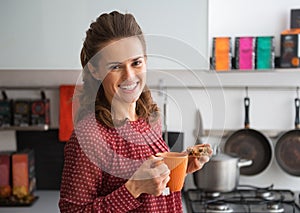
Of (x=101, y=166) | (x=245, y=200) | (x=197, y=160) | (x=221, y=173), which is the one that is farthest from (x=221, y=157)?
(x=101, y=166)

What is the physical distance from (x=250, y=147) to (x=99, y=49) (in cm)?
132

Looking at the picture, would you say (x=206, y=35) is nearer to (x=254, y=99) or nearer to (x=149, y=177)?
(x=254, y=99)

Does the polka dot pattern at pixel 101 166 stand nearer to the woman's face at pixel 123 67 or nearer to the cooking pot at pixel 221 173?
the woman's face at pixel 123 67

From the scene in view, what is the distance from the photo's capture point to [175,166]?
33.1 inches

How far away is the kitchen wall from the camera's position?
1.14 meters

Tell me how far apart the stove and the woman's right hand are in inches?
36.5

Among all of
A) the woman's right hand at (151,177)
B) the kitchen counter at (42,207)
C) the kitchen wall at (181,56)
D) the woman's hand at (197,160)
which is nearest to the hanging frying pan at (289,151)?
the kitchen wall at (181,56)

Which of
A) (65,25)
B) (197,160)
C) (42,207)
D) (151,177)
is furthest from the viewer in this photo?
(42,207)

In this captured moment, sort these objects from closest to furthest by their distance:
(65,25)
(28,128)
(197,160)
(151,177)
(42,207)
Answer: (151,177)
(197,160)
(65,25)
(42,207)
(28,128)

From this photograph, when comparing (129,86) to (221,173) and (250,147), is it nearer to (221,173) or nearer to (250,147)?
(221,173)

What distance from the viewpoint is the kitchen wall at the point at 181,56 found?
1.14 meters

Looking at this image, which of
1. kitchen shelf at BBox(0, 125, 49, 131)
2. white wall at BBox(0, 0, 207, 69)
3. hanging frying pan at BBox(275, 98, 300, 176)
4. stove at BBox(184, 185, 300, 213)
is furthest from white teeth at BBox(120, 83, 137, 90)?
hanging frying pan at BBox(275, 98, 300, 176)

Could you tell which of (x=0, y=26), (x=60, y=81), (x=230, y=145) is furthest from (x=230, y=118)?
(x=0, y=26)

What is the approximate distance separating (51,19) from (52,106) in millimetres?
488
